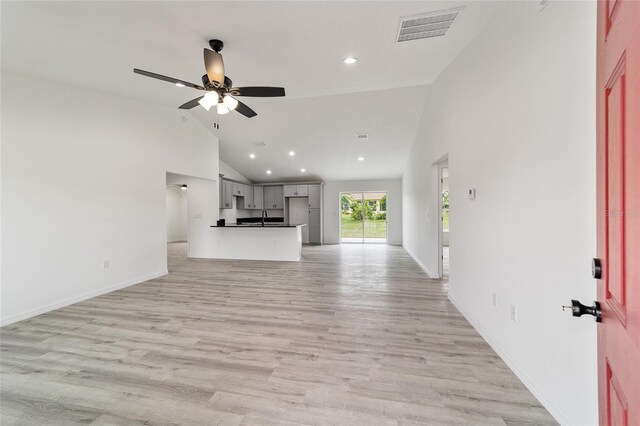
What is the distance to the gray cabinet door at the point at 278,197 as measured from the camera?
980 centimetres

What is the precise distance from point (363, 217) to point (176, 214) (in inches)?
303

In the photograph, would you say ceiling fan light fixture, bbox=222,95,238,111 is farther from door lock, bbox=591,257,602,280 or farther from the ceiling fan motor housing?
door lock, bbox=591,257,602,280

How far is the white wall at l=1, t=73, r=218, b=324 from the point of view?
2916 millimetres

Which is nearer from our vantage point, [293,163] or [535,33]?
[535,33]

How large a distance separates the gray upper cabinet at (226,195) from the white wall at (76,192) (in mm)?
2536

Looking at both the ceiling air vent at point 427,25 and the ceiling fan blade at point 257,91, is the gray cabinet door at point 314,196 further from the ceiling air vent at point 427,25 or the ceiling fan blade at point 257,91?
the ceiling air vent at point 427,25

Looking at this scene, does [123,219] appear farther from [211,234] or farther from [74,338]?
[211,234]

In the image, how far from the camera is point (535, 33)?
67.2 inches

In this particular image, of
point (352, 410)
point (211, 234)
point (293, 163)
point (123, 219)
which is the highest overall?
point (293, 163)

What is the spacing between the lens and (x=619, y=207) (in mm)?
667

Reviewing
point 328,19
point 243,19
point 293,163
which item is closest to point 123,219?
point 243,19

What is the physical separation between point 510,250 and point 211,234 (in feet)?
21.1

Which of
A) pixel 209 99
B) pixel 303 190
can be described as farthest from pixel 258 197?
pixel 209 99

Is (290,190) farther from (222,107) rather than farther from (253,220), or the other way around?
(222,107)
